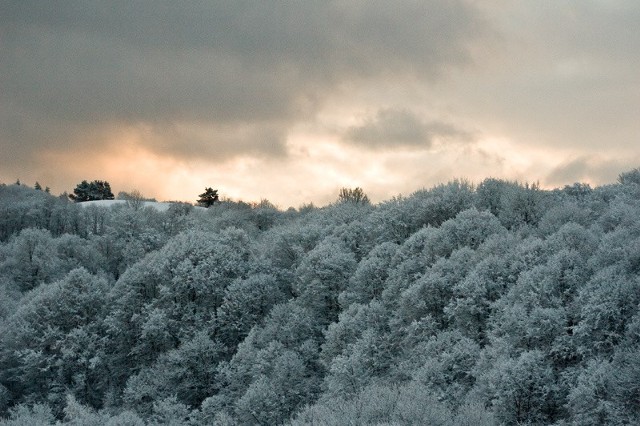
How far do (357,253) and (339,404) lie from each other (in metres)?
45.3

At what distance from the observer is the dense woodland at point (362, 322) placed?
164 feet

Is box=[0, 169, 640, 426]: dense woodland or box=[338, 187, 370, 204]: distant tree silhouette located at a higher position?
box=[338, 187, 370, 204]: distant tree silhouette

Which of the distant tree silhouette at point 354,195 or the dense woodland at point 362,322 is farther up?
the distant tree silhouette at point 354,195

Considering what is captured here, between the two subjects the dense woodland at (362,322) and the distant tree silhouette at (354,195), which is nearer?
the dense woodland at (362,322)

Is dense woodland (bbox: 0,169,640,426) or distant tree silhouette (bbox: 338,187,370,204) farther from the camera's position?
distant tree silhouette (bbox: 338,187,370,204)

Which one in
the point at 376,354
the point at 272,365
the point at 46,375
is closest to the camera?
the point at 376,354

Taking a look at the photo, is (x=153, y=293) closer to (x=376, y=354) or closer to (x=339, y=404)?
(x=376, y=354)

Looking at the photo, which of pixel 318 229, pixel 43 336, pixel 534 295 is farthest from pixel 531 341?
pixel 43 336

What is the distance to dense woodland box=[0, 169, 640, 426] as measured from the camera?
4994cm

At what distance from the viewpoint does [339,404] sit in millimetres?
50031

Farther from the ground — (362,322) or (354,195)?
(354,195)

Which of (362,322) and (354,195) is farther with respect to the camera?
(354,195)

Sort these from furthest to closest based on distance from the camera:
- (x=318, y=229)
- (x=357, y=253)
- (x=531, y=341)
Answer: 1. (x=318, y=229)
2. (x=357, y=253)
3. (x=531, y=341)

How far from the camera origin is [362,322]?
7056 cm
